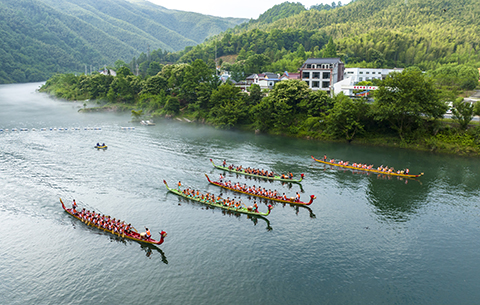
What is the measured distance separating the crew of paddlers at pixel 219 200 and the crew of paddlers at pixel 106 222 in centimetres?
1098

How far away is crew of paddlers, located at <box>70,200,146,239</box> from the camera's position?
131 ft

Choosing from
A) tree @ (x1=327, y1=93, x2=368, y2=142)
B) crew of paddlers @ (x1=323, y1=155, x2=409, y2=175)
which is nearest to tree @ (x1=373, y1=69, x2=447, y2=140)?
tree @ (x1=327, y1=93, x2=368, y2=142)

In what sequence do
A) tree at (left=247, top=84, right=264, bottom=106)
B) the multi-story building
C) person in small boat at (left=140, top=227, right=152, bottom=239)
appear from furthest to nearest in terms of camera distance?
the multi-story building, tree at (left=247, top=84, right=264, bottom=106), person in small boat at (left=140, top=227, right=152, bottom=239)

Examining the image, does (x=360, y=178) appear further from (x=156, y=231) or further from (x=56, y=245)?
(x=56, y=245)

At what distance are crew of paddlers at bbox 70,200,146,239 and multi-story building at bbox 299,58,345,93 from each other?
7894 centimetres

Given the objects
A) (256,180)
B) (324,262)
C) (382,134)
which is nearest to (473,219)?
(324,262)

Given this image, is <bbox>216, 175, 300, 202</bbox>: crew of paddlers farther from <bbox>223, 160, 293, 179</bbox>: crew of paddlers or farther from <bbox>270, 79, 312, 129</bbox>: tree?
<bbox>270, 79, 312, 129</bbox>: tree

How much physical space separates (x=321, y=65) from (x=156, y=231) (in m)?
81.0

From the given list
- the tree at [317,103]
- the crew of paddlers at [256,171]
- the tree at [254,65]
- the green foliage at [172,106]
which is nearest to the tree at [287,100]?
the tree at [317,103]

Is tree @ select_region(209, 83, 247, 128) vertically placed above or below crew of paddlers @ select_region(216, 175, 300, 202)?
above

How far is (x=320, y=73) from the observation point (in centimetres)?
10250

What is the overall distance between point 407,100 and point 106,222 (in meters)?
64.9

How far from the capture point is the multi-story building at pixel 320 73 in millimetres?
101312

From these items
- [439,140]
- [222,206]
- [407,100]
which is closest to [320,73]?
[407,100]
